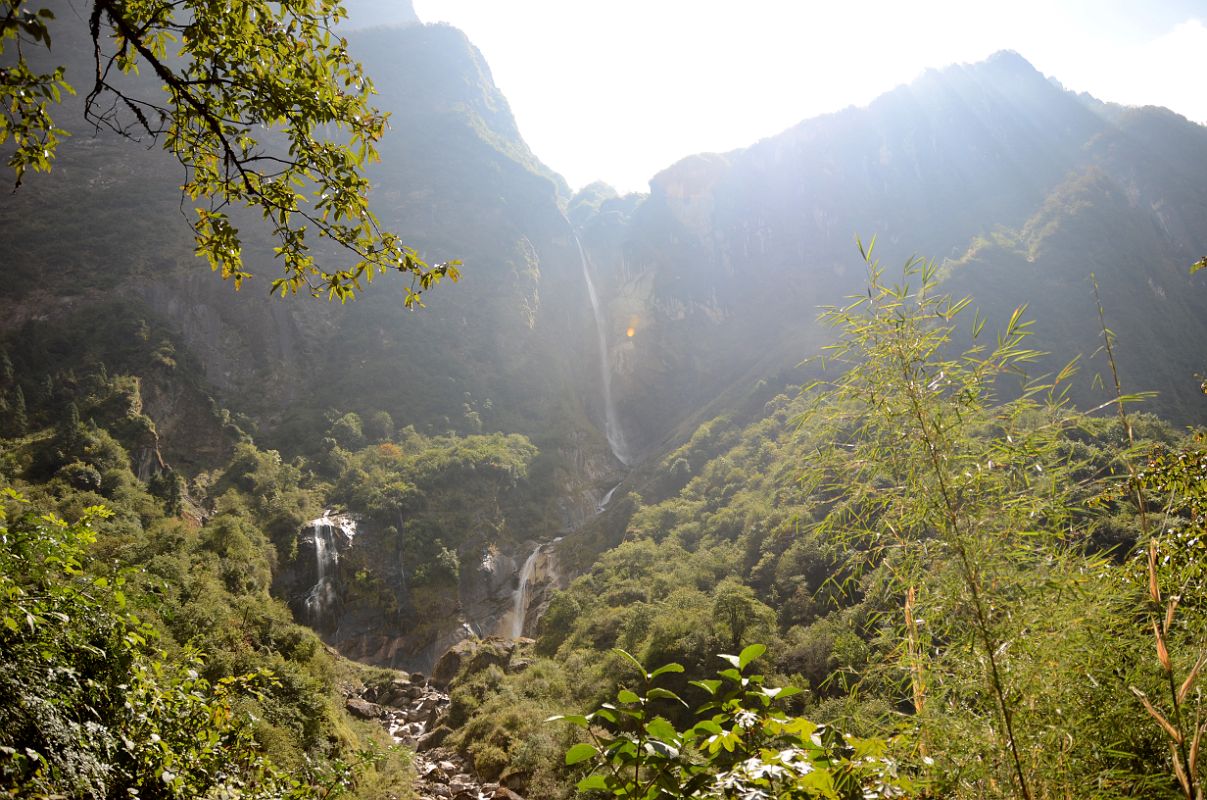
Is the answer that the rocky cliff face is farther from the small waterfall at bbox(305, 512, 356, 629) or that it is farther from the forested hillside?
the forested hillside

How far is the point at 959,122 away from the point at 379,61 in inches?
3319

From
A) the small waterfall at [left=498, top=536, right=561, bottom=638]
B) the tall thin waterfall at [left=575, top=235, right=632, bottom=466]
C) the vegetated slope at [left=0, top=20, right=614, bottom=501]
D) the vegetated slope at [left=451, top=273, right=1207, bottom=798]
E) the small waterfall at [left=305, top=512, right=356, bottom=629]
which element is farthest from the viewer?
the tall thin waterfall at [left=575, top=235, right=632, bottom=466]

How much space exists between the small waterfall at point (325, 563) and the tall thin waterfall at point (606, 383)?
92.3 feet

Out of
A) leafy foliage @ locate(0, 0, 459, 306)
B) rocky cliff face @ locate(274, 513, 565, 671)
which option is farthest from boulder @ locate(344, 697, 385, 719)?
leafy foliage @ locate(0, 0, 459, 306)

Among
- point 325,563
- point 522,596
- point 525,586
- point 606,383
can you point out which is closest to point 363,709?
point 325,563

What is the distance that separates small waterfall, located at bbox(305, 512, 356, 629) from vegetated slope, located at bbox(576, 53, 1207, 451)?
114 ft

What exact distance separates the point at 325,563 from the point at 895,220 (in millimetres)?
68987

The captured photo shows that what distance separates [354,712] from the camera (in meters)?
18.1

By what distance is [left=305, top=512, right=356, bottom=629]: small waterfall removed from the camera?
2686cm

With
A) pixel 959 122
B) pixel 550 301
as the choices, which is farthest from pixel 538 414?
pixel 959 122

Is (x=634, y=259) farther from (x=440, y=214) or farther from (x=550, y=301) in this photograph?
(x=440, y=214)

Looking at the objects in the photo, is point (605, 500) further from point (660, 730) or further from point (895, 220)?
point (895, 220)

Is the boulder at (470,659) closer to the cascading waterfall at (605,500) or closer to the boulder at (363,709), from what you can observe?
the boulder at (363,709)

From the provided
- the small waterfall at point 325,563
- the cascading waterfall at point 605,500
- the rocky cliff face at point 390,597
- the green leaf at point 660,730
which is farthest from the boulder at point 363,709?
the cascading waterfall at point 605,500
